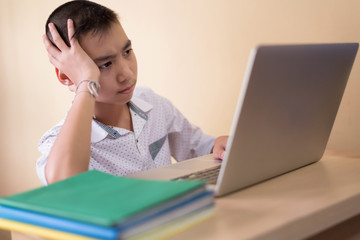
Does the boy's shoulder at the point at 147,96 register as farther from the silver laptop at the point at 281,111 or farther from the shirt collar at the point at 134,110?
the silver laptop at the point at 281,111

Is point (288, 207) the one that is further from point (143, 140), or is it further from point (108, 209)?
point (143, 140)

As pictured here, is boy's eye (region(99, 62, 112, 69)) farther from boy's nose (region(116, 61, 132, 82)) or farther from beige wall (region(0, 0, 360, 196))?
beige wall (region(0, 0, 360, 196))

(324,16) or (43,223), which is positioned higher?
(324,16)

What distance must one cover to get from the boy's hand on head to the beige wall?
577 millimetres

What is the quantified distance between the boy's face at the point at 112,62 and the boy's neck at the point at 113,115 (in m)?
0.10

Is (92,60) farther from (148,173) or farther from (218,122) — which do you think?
(218,122)

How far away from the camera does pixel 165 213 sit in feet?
2.39

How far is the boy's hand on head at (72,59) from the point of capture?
1.29 metres

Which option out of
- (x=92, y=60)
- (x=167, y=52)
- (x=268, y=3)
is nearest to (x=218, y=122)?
(x=167, y=52)

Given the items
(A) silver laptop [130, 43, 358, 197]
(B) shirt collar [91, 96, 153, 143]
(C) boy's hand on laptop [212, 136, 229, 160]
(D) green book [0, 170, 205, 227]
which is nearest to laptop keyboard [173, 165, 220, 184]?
(A) silver laptop [130, 43, 358, 197]

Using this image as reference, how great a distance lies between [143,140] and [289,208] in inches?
28.5

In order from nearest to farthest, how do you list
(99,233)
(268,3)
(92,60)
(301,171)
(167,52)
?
1. (99,233)
2. (301,171)
3. (92,60)
4. (268,3)
5. (167,52)

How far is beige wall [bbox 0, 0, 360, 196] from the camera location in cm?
152

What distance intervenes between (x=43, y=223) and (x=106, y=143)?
69cm
